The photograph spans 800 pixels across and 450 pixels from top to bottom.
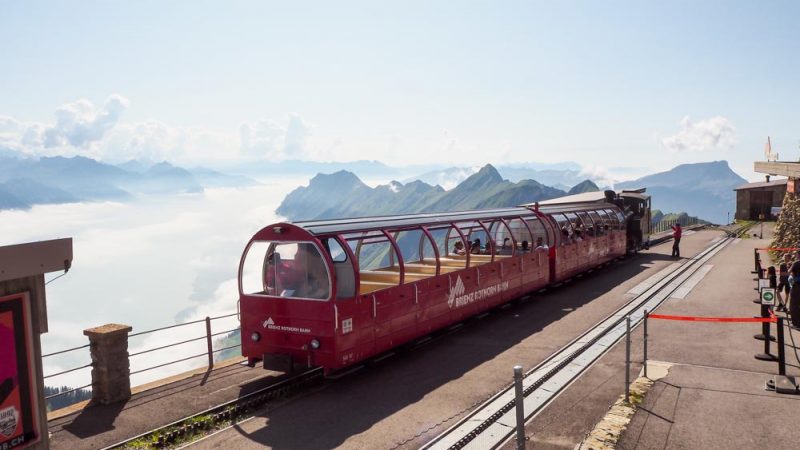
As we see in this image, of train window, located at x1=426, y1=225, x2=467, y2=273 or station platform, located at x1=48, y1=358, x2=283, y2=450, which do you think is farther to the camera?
train window, located at x1=426, y1=225, x2=467, y2=273

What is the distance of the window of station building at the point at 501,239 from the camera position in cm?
1919

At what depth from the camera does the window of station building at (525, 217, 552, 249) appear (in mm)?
20398

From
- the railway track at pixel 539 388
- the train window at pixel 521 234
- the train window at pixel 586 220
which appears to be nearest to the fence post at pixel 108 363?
the railway track at pixel 539 388

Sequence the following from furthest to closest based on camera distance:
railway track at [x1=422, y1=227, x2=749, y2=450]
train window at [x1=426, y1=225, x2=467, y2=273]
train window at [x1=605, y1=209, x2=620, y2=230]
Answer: train window at [x1=605, y1=209, x2=620, y2=230], train window at [x1=426, y1=225, x2=467, y2=273], railway track at [x1=422, y1=227, x2=749, y2=450]

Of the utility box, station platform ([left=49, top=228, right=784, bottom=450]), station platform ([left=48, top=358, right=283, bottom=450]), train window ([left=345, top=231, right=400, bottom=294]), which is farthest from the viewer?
train window ([left=345, top=231, right=400, bottom=294])

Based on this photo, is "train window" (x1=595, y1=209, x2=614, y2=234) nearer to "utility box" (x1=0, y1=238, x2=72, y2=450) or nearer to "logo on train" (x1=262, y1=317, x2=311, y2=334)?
"logo on train" (x1=262, y1=317, x2=311, y2=334)

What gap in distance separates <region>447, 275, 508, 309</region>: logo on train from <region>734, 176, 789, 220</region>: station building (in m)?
63.2

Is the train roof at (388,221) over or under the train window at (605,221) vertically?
over

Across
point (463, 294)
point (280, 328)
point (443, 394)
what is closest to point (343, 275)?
point (280, 328)

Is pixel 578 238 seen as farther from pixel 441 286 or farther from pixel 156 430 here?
pixel 156 430

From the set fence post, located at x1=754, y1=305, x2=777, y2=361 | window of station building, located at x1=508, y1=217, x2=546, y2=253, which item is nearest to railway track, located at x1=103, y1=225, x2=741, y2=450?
fence post, located at x1=754, y1=305, x2=777, y2=361

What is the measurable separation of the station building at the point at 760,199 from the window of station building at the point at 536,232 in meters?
57.9

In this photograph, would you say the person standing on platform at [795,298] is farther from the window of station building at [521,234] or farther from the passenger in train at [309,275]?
A: the passenger in train at [309,275]

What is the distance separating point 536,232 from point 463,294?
253 inches
